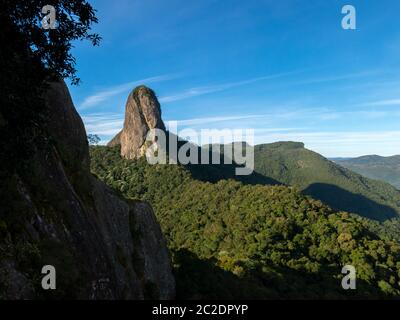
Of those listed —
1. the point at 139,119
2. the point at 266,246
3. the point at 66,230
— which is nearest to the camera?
the point at 66,230

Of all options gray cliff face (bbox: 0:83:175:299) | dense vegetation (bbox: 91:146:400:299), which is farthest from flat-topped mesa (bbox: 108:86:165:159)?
gray cliff face (bbox: 0:83:175:299)

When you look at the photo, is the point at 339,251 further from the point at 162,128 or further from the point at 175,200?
the point at 162,128

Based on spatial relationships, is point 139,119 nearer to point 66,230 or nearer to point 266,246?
point 266,246

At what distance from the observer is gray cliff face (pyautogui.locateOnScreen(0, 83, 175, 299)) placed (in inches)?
477

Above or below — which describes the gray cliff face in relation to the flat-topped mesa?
A: below

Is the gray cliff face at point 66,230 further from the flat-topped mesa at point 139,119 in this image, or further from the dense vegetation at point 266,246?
the flat-topped mesa at point 139,119

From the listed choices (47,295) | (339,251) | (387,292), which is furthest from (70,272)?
(339,251)

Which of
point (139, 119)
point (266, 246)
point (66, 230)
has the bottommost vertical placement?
point (266, 246)

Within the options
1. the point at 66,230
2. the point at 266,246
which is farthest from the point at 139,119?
the point at 66,230

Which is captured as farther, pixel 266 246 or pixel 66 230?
pixel 266 246

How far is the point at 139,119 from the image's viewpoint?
14850cm

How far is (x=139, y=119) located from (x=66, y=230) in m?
136

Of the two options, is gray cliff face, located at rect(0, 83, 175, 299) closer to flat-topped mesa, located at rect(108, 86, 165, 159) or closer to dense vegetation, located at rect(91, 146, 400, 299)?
dense vegetation, located at rect(91, 146, 400, 299)

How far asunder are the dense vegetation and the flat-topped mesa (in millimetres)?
31389
